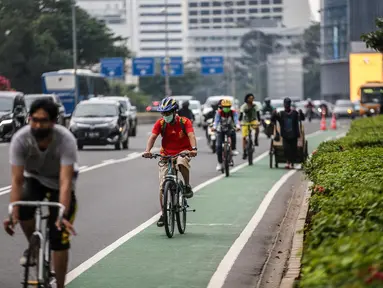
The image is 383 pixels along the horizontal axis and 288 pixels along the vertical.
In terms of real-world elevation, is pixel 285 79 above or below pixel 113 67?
below

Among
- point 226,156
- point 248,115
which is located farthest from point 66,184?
point 248,115

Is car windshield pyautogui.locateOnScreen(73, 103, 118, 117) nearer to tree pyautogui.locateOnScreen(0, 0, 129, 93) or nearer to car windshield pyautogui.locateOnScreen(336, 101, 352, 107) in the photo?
tree pyautogui.locateOnScreen(0, 0, 129, 93)

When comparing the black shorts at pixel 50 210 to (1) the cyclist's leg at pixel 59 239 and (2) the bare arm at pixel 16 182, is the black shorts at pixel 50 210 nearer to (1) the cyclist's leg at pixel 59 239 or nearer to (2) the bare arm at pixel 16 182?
(1) the cyclist's leg at pixel 59 239

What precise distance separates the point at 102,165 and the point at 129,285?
20.7 metres

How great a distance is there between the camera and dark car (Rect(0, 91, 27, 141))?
40.1m

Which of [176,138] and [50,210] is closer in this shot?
[50,210]

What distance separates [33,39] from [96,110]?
4869 cm

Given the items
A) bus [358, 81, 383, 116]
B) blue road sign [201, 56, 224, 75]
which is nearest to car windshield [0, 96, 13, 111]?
bus [358, 81, 383, 116]

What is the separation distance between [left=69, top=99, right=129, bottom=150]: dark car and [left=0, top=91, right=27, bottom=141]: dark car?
5.65 ft

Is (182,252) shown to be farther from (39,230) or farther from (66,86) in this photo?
A: (66,86)

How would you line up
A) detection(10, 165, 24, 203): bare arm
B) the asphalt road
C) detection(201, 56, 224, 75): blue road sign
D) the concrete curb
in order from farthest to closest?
detection(201, 56, 224, 75): blue road sign < the asphalt road < the concrete curb < detection(10, 165, 24, 203): bare arm

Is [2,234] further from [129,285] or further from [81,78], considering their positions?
[81,78]

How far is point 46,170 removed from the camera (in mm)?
8758

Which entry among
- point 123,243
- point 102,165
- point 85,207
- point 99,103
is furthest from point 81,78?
point 123,243
